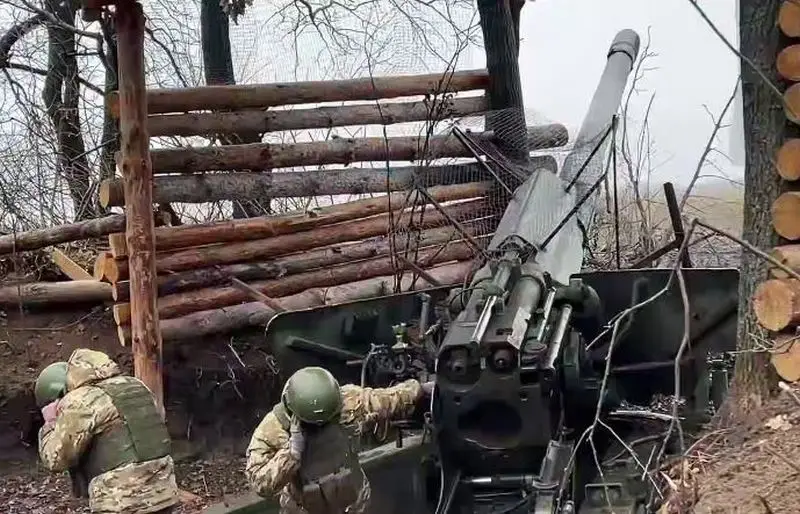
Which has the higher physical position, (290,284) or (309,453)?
(290,284)

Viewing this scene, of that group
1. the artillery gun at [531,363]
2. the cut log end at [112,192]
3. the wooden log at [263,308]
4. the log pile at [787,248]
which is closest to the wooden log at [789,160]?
the log pile at [787,248]

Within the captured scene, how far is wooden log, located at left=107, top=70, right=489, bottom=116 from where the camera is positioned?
8820mm

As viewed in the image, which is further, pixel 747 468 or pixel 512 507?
pixel 512 507

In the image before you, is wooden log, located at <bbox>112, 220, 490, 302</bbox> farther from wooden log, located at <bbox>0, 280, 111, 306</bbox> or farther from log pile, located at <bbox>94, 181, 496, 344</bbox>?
wooden log, located at <bbox>0, 280, 111, 306</bbox>

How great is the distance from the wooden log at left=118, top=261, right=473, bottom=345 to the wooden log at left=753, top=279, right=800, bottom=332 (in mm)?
3188

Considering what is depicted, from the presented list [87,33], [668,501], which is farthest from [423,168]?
[668,501]

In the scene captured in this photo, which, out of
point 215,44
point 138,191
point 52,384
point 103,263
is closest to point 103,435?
point 52,384

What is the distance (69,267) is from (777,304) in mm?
7190

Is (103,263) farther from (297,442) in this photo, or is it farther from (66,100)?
(66,100)

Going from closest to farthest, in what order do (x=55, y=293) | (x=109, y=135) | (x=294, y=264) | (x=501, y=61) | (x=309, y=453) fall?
(x=309, y=453), (x=294, y=264), (x=55, y=293), (x=501, y=61), (x=109, y=135)

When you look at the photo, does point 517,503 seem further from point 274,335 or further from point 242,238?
point 242,238

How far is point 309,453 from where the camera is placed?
16.1 ft

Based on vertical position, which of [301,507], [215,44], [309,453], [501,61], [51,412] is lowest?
[301,507]

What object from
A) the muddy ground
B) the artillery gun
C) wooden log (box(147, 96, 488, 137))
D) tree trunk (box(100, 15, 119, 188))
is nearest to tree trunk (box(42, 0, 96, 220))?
tree trunk (box(100, 15, 119, 188))
